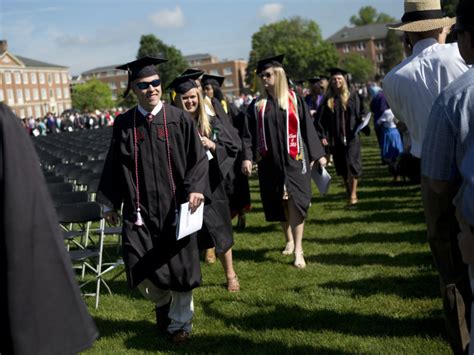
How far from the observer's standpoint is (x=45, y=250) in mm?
2074

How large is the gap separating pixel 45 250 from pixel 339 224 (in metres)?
6.38

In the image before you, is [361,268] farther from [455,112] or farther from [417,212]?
[455,112]

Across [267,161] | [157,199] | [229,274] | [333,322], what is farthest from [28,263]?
[267,161]

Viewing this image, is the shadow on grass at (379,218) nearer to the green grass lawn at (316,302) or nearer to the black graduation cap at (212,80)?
the green grass lawn at (316,302)

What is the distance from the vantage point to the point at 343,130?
937 cm

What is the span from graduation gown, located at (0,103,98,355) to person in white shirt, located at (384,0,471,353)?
5.16 feet

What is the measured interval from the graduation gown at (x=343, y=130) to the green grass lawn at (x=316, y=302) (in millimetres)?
1490

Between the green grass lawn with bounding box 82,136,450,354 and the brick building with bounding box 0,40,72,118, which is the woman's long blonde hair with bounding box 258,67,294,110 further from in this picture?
the brick building with bounding box 0,40,72,118

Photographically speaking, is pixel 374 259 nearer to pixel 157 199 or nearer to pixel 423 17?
pixel 157 199

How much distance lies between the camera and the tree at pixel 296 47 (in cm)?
10544

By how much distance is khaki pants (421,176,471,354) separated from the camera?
2.88m

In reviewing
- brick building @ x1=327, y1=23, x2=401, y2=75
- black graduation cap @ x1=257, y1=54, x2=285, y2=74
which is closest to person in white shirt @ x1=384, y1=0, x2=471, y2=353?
black graduation cap @ x1=257, y1=54, x2=285, y2=74

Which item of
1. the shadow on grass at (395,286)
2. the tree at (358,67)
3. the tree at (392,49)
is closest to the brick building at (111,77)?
the tree at (358,67)

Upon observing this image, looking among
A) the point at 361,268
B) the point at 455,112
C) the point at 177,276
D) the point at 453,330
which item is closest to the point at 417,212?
the point at 361,268
